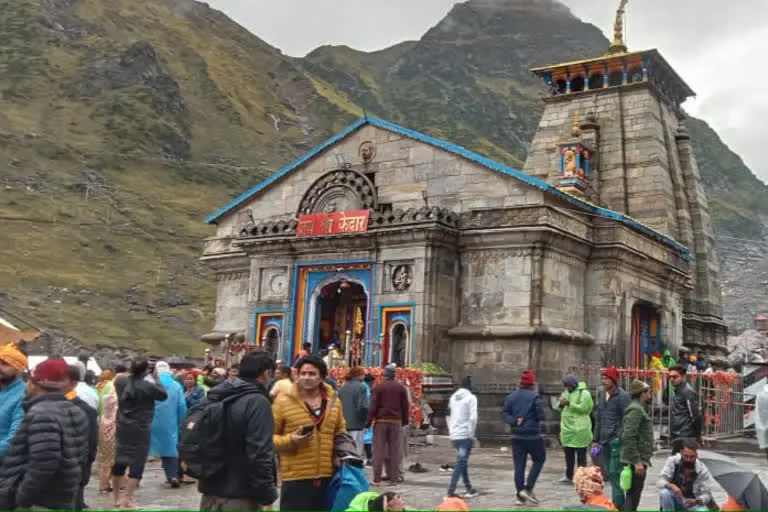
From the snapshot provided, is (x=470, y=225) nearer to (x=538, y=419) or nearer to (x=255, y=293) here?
(x=255, y=293)

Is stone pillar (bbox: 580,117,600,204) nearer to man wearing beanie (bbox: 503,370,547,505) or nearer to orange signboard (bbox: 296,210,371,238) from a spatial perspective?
orange signboard (bbox: 296,210,371,238)

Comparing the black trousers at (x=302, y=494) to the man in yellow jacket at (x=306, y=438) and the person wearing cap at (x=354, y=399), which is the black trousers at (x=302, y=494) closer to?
the man in yellow jacket at (x=306, y=438)

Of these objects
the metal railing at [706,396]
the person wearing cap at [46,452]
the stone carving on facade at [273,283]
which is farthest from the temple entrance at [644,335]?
the person wearing cap at [46,452]

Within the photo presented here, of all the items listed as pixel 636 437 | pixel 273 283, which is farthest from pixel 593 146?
pixel 636 437

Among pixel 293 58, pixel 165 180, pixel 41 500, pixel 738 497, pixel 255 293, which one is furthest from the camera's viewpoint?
pixel 293 58

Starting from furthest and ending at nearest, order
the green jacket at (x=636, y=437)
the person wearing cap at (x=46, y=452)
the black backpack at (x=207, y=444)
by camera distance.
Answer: the green jacket at (x=636, y=437), the black backpack at (x=207, y=444), the person wearing cap at (x=46, y=452)

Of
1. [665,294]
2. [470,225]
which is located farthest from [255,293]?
[665,294]

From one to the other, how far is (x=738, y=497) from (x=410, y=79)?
163793mm

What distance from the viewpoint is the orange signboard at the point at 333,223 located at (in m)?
22.0

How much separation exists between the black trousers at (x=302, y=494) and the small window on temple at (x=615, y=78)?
2774 cm

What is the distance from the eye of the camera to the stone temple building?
2073cm

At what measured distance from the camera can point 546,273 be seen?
20781mm

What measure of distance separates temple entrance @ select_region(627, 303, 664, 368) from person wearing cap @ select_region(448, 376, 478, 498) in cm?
1233

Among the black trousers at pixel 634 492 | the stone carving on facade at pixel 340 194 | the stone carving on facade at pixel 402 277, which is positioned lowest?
the black trousers at pixel 634 492
